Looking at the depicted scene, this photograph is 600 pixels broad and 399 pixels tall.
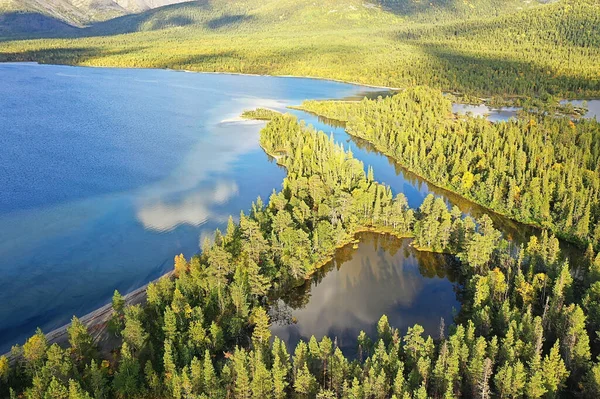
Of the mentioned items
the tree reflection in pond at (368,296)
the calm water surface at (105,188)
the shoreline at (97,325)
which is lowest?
the tree reflection in pond at (368,296)

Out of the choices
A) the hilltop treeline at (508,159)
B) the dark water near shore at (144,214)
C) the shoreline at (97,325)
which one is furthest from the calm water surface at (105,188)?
the hilltop treeline at (508,159)

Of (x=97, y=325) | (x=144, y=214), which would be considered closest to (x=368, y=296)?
(x=97, y=325)

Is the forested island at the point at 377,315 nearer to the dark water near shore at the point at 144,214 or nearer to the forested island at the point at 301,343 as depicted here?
the forested island at the point at 301,343

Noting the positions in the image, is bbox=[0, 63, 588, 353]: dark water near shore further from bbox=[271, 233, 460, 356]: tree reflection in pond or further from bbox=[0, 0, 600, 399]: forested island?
bbox=[0, 0, 600, 399]: forested island

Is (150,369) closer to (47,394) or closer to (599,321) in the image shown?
(47,394)

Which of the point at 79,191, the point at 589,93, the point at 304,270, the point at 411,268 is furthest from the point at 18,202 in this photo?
the point at 589,93

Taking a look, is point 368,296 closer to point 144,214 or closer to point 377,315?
point 377,315
